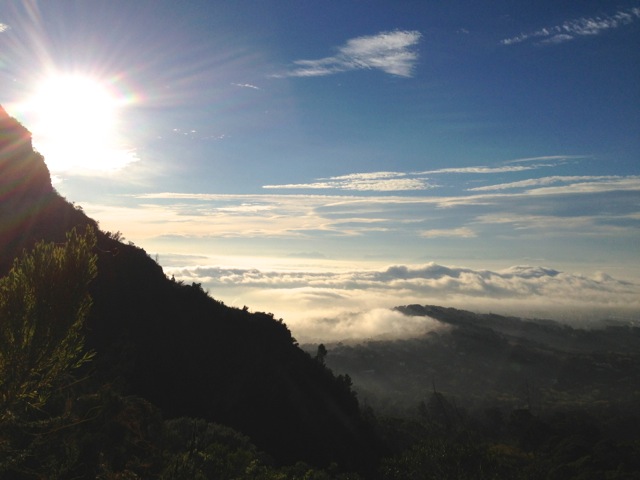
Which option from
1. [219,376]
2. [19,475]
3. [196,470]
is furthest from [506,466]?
[19,475]

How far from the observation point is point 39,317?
544 inches

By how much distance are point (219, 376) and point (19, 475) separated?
39311 mm

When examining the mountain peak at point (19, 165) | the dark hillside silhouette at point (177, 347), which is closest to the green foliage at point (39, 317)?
the dark hillside silhouette at point (177, 347)

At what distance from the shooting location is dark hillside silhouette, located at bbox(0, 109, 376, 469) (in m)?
50.9

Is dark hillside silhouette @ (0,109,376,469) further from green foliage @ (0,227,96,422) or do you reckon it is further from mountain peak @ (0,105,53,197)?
green foliage @ (0,227,96,422)

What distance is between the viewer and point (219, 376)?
57.2 meters

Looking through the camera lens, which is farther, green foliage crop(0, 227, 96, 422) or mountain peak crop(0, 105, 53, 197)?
mountain peak crop(0, 105, 53, 197)

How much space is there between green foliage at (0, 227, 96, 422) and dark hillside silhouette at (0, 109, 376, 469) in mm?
34840

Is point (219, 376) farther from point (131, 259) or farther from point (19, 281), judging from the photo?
point (19, 281)

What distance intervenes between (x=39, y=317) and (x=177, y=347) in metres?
46.2

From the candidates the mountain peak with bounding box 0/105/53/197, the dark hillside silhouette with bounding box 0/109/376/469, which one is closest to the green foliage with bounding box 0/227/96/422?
the dark hillside silhouette with bounding box 0/109/376/469

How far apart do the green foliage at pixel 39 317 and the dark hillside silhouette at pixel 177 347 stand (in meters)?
34.8

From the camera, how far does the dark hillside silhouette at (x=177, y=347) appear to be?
50906 mm

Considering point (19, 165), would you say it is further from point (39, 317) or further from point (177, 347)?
point (39, 317)
